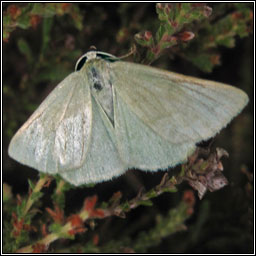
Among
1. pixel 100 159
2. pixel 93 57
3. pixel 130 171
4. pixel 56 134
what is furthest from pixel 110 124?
pixel 130 171

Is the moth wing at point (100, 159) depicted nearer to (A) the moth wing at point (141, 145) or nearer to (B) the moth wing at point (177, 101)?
(A) the moth wing at point (141, 145)

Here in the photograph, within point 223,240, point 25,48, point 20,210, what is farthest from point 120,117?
point 223,240

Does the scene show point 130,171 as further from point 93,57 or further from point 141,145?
point 93,57

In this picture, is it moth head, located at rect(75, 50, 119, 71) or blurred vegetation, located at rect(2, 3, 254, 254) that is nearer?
moth head, located at rect(75, 50, 119, 71)

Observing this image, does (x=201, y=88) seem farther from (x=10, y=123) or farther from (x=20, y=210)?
(x=10, y=123)

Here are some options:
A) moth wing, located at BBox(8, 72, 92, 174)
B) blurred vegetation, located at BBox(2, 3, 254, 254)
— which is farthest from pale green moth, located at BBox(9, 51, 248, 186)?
blurred vegetation, located at BBox(2, 3, 254, 254)

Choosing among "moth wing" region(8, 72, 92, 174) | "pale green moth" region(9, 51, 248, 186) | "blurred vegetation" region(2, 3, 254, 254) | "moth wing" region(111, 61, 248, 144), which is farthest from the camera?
"blurred vegetation" region(2, 3, 254, 254)

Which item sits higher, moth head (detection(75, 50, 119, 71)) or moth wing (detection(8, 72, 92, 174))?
moth head (detection(75, 50, 119, 71))

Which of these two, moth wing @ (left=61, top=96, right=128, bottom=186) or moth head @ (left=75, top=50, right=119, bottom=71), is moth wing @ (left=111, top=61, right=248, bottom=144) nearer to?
moth head @ (left=75, top=50, right=119, bottom=71)
